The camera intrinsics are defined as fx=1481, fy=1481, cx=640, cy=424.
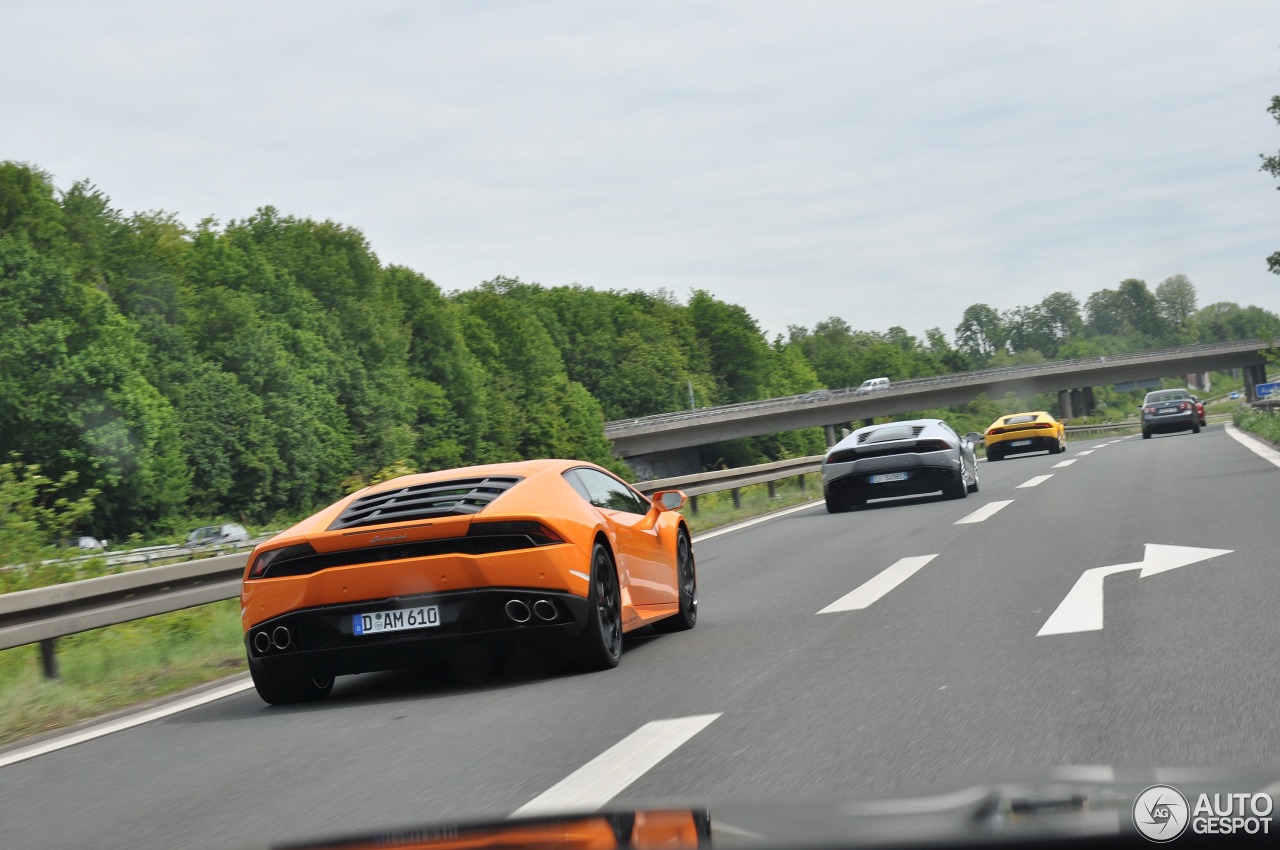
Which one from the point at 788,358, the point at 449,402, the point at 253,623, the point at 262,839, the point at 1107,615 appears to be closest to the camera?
the point at 262,839

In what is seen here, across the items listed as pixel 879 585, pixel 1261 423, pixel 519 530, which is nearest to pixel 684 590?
pixel 879 585

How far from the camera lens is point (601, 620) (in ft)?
25.3

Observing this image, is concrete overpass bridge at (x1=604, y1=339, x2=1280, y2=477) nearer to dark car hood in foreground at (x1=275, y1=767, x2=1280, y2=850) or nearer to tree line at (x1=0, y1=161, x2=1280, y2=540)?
tree line at (x1=0, y1=161, x2=1280, y2=540)

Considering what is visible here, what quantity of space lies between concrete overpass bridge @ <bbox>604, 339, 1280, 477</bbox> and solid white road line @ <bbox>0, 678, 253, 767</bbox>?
83130 mm

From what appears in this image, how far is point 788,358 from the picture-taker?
5615 inches

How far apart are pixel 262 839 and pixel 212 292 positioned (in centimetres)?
7064

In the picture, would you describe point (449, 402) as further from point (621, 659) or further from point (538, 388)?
point (621, 659)

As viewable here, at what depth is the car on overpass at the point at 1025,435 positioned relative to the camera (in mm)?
37781

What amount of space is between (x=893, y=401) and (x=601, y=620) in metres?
93.9

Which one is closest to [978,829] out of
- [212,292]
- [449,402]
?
[212,292]

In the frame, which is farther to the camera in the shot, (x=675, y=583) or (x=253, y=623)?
(x=675, y=583)

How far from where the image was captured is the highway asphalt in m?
4.86

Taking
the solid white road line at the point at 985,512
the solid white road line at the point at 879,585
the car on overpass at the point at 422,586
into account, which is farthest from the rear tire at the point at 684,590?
the solid white road line at the point at 985,512

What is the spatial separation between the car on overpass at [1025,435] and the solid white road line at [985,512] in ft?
64.0
